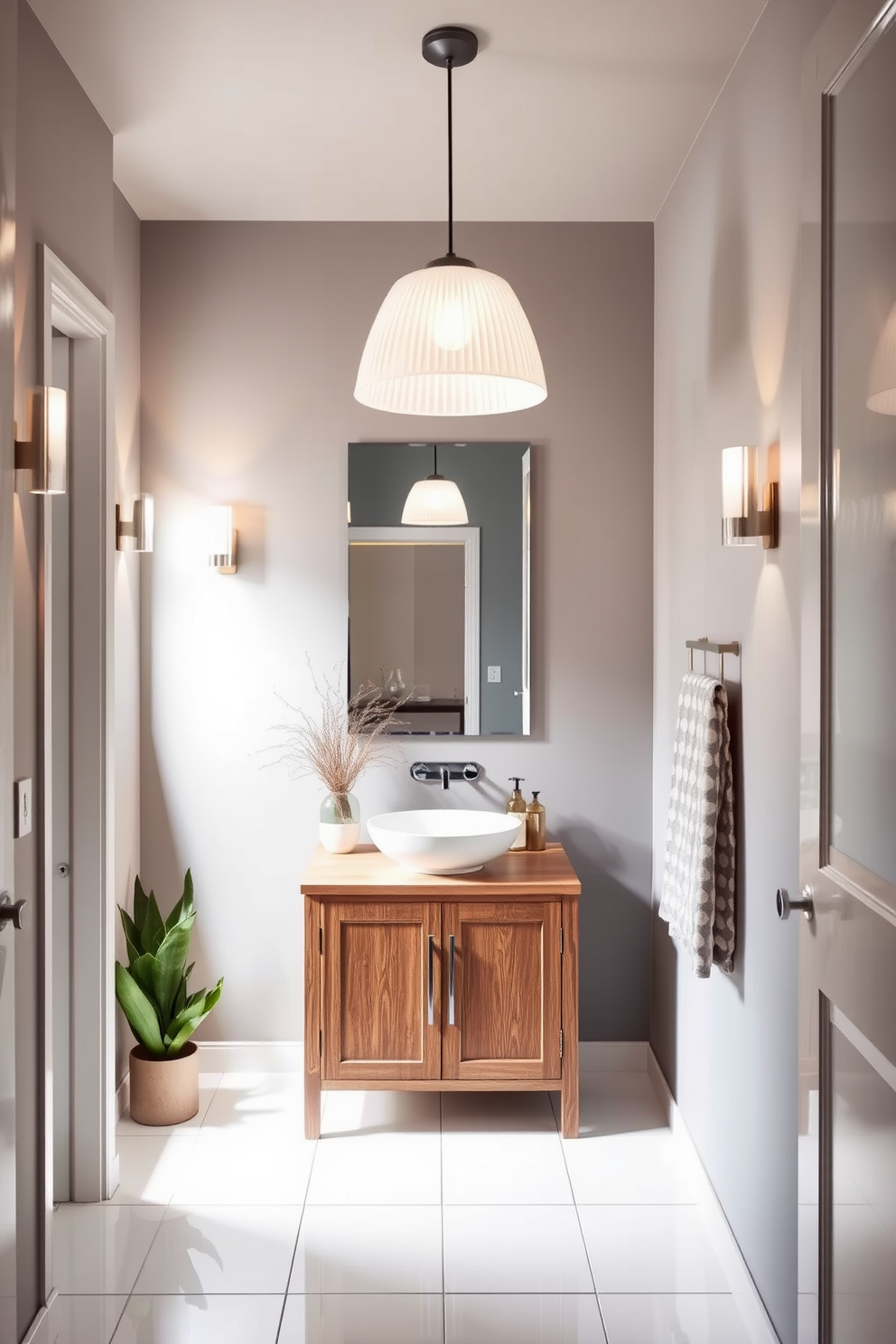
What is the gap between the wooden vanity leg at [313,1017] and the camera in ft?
9.53

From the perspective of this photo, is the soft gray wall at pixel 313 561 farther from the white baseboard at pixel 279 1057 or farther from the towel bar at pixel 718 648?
the towel bar at pixel 718 648

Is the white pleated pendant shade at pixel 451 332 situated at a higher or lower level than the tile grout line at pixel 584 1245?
higher

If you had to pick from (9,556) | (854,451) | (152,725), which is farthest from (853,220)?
(152,725)

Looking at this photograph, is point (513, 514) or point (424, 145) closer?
point (424, 145)

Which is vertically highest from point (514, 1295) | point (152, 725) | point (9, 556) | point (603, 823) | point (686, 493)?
point (686, 493)

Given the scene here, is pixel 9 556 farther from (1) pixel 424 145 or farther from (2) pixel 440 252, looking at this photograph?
(2) pixel 440 252

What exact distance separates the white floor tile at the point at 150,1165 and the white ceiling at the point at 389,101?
2.66 metres

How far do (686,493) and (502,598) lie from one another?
2.35 feet

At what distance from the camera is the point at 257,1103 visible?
3.19 metres

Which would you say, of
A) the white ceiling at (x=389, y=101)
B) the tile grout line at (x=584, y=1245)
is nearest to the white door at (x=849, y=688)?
the tile grout line at (x=584, y=1245)

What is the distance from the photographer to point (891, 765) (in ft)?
4.27

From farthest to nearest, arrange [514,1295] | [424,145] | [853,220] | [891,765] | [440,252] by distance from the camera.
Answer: [440,252] < [424,145] < [514,1295] < [853,220] < [891,765]

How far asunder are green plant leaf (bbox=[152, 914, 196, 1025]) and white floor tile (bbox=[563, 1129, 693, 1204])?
1161 millimetres

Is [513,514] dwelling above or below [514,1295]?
above
